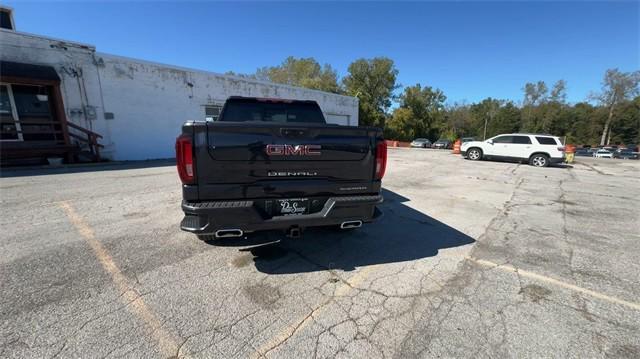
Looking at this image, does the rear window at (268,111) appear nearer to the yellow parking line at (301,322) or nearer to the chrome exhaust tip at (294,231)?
the chrome exhaust tip at (294,231)

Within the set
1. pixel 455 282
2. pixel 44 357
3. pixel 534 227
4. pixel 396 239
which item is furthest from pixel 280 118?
pixel 534 227

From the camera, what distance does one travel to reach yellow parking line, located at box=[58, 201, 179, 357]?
2059 millimetres

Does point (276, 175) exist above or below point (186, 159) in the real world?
below

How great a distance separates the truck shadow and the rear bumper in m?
0.41

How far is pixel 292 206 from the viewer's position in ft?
9.57

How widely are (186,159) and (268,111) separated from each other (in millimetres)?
2320

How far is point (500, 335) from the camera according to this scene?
7.27 feet

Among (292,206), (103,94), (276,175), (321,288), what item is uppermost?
(103,94)

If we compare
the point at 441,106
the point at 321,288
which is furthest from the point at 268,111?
the point at 441,106

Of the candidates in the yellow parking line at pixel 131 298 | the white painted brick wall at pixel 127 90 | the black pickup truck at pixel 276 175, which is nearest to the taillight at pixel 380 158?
the black pickup truck at pixel 276 175

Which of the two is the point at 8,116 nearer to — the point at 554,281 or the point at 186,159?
the point at 186,159

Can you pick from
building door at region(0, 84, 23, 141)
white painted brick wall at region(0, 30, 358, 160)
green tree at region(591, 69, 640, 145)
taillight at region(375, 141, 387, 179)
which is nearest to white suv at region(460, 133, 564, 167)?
white painted brick wall at region(0, 30, 358, 160)

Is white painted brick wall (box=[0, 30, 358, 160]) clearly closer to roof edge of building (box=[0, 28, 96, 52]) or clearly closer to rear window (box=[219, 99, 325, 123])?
roof edge of building (box=[0, 28, 96, 52])

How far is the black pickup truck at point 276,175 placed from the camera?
8.68ft
